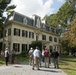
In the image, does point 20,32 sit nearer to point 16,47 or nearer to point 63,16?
point 16,47

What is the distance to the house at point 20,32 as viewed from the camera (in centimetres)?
3459

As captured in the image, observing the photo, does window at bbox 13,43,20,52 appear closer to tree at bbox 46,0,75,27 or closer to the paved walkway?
tree at bbox 46,0,75,27

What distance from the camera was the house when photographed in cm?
3459

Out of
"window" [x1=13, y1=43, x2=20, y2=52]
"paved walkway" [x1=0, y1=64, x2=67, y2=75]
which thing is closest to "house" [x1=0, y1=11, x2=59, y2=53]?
"window" [x1=13, y1=43, x2=20, y2=52]

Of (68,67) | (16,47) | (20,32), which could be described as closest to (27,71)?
(68,67)

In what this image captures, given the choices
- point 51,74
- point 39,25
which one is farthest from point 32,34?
point 51,74

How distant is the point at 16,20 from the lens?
35.5 meters

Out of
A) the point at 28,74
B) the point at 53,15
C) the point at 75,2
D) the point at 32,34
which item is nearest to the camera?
the point at 28,74

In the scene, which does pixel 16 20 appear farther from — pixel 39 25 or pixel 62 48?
pixel 62 48

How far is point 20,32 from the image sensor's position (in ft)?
118

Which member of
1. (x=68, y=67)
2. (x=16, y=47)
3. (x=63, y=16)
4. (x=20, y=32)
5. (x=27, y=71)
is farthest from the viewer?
(x=63, y=16)

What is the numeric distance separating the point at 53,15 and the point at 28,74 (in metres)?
40.9

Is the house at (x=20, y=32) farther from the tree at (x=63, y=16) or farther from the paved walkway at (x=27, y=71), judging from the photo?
the paved walkway at (x=27, y=71)

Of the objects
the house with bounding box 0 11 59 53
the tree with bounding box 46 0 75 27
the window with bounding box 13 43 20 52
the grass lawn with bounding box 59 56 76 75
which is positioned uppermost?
Answer: the tree with bounding box 46 0 75 27
